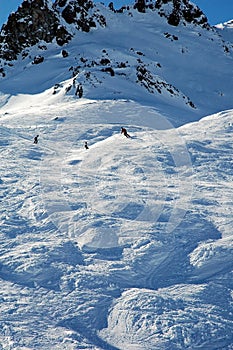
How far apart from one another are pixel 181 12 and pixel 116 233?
58389 mm

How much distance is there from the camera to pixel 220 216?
11.5m

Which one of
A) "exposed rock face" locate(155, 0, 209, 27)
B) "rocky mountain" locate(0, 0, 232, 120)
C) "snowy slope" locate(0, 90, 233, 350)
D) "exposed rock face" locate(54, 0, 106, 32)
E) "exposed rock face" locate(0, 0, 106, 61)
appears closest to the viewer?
"snowy slope" locate(0, 90, 233, 350)

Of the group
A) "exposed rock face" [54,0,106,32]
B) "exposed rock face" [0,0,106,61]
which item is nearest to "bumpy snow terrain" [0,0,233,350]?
"exposed rock face" [0,0,106,61]

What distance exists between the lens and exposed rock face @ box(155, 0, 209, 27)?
199 ft

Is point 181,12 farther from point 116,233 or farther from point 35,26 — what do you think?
point 116,233

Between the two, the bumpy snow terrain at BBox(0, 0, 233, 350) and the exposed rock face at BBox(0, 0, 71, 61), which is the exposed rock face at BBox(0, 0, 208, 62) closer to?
the exposed rock face at BBox(0, 0, 71, 61)

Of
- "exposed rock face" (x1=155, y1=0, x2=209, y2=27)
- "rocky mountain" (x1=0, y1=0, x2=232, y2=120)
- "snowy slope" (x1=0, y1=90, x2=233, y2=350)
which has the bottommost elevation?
"snowy slope" (x1=0, y1=90, x2=233, y2=350)

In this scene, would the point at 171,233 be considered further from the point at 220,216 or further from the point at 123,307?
the point at 123,307

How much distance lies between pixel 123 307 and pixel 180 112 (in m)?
24.5

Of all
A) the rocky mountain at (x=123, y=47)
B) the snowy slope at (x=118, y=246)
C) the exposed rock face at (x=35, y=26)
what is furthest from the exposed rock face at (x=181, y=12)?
the snowy slope at (x=118, y=246)

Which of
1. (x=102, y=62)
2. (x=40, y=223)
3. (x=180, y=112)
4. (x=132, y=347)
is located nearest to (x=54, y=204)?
(x=40, y=223)

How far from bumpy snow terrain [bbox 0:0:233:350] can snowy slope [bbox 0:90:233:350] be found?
1.1 inches

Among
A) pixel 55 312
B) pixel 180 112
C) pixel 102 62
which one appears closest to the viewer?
pixel 55 312

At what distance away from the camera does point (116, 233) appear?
421 inches
